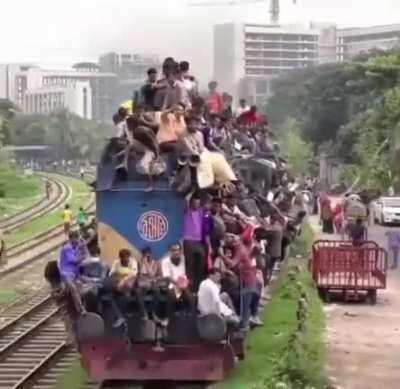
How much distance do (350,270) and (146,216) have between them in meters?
8.86

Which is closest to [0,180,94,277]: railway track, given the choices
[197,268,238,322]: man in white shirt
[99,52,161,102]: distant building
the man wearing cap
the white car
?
the white car

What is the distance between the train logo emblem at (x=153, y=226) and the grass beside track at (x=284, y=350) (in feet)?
6.05

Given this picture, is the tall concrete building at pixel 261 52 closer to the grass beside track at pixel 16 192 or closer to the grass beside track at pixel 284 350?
the grass beside track at pixel 16 192

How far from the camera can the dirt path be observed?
14.4 meters

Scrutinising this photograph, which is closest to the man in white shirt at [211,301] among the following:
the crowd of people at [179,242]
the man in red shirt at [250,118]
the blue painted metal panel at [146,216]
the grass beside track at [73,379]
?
the crowd of people at [179,242]

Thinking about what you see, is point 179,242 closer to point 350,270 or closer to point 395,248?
point 350,270

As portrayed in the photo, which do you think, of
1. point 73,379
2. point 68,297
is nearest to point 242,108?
point 73,379

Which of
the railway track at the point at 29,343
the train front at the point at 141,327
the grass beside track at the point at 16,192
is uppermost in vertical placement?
the train front at the point at 141,327

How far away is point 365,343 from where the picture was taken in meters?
17.1

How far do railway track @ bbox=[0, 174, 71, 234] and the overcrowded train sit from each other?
3176 cm

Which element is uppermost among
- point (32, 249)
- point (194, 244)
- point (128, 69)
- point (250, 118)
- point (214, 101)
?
point (128, 69)

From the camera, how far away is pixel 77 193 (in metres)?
81.6

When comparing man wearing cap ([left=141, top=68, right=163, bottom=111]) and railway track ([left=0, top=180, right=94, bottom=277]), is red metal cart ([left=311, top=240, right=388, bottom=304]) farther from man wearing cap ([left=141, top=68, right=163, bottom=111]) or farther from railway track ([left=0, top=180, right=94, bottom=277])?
railway track ([left=0, top=180, right=94, bottom=277])

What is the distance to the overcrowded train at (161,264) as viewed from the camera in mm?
13070
